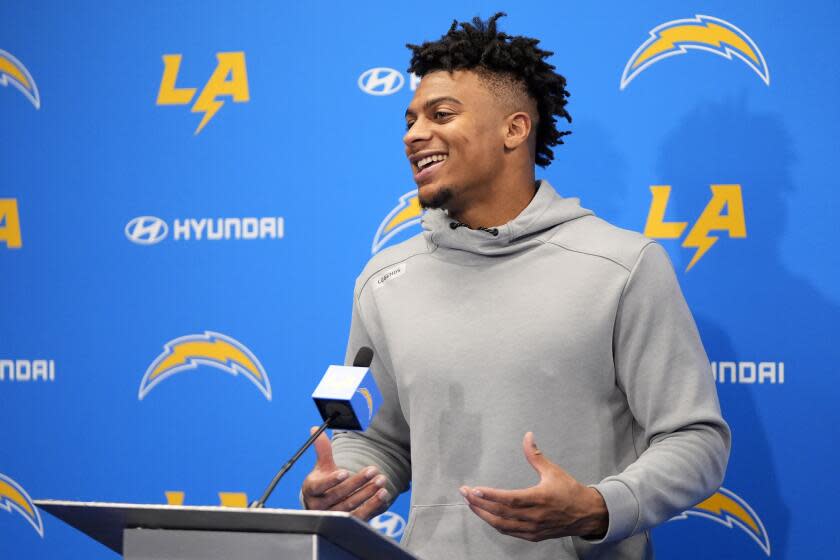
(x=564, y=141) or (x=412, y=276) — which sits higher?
(x=564, y=141)

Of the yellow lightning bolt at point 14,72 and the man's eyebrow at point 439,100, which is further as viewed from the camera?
the yellow lightning bolt at point 14,72

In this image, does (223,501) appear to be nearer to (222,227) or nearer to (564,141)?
(222,227)

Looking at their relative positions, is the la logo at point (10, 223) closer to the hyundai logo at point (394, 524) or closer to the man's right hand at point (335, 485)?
the hyundai logo at point (394, 524)

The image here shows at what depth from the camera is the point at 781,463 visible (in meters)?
2.27

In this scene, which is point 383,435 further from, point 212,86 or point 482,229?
point 212,86

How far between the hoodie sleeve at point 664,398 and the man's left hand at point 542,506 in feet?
0.27

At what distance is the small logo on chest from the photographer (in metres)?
2.12

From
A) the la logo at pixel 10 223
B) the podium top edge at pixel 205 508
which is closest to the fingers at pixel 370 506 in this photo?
the podium top edge at pixel 205 508

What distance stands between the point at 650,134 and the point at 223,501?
138 centimetres

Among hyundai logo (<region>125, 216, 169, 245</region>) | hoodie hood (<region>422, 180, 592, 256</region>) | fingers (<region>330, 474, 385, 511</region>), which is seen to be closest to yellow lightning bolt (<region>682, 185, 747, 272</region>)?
hoodie hood (<region>422, 180, 592, 256</region>)

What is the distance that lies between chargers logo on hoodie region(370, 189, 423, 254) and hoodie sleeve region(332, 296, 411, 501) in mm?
405

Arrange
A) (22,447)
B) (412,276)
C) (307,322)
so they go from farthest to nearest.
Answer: (22,447) → (307,322) → (412,276)

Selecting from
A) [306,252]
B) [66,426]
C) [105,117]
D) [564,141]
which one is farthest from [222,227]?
[564,141]

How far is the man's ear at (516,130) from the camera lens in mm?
2082
